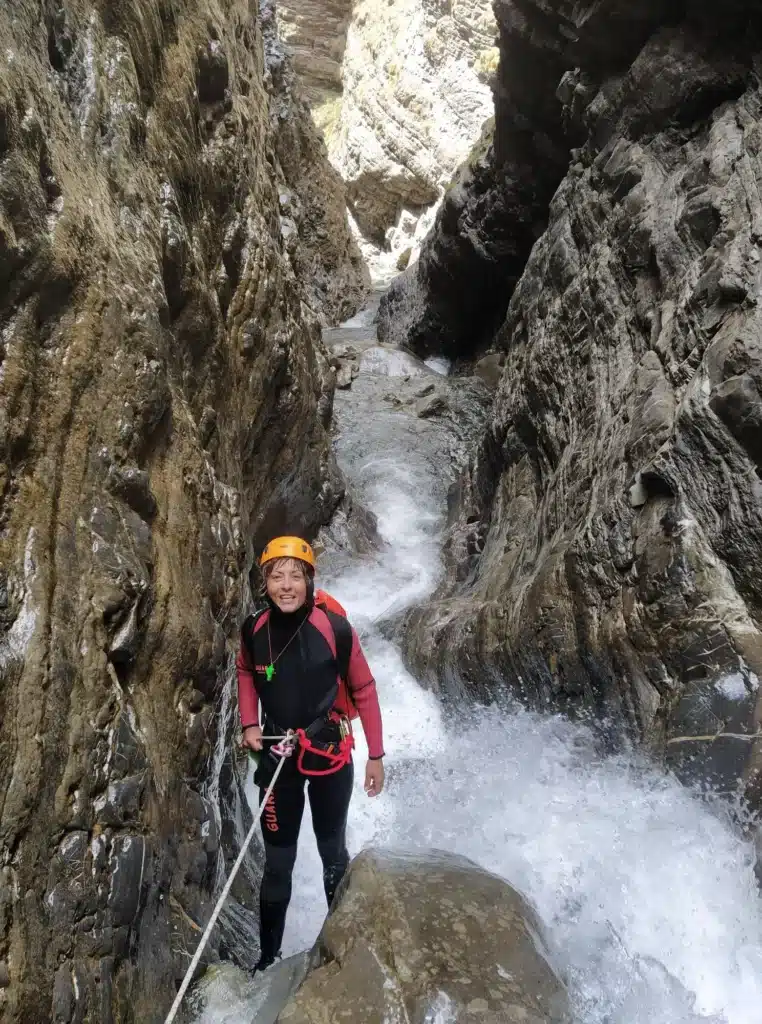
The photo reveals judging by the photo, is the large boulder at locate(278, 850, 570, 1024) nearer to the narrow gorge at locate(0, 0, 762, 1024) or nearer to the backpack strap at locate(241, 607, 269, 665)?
the narrow gorge at locate(0, 0, 762, 1024)

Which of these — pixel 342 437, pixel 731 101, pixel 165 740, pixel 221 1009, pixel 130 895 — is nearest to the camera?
pixel 130 895

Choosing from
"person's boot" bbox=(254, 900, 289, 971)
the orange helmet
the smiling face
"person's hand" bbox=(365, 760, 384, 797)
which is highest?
the orange helmet

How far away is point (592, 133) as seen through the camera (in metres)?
8.99

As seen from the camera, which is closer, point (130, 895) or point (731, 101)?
point (130, 895)

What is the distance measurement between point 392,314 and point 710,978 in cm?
2056

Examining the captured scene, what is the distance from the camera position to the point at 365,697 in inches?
142

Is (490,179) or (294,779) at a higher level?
(490,179)

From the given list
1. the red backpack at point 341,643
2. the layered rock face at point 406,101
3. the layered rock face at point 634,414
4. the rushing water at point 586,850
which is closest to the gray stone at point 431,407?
the layered rock face at point 634,414

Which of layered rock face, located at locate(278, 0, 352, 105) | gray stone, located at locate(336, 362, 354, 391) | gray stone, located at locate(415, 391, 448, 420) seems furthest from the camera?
layered rock face, located at locate(278, 0, 352, 105)

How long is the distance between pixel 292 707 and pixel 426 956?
4.19 feet

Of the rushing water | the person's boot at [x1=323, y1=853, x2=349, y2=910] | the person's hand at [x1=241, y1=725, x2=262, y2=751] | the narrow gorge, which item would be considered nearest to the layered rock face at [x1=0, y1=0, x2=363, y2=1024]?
the narrow gorge

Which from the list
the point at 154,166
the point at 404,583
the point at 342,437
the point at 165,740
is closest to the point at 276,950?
the point at 165,740

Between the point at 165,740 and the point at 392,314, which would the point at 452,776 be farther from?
the point at 392,314

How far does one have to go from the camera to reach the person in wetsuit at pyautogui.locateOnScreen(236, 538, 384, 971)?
3.44 m
